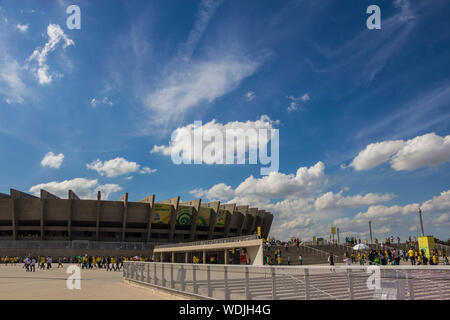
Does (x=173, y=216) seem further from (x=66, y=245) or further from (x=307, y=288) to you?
(x=307, y=288)

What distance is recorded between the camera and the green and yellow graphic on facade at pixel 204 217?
211 feet

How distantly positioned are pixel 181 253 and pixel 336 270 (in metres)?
42.4

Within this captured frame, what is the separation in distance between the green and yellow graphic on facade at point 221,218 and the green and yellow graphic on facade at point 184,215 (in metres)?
5.94

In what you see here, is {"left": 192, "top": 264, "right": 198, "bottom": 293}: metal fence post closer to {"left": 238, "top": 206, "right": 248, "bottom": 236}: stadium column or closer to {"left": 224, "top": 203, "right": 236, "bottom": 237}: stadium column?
{"left": 224, "top": 203, "right": 236, "bottom": 237}: stadium column

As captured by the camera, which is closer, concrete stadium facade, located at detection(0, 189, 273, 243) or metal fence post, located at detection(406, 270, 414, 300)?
metal fence post, located at detection(406, 270, 414, 300)

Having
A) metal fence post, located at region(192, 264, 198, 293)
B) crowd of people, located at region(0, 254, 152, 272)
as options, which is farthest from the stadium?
metal fence post, located at region(192, 264, 198, 293)

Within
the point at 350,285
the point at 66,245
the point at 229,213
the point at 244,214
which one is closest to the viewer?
the point at 350,285

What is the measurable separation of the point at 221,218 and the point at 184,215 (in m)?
8.18

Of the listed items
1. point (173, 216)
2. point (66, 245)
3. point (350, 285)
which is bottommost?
point (350, 285)

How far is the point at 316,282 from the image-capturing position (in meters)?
7.54

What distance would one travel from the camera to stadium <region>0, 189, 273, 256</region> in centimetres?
4769

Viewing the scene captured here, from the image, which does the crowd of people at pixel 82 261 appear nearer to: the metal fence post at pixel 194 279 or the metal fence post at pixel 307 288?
the metal fence post at pixel 194 279

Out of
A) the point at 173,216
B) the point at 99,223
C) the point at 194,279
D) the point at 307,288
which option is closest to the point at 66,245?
the point at 99,223
